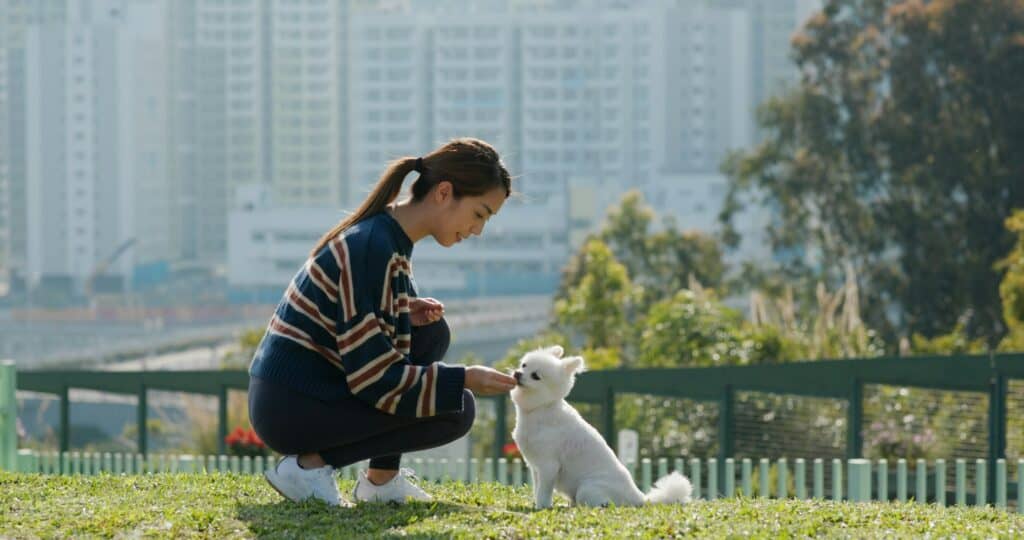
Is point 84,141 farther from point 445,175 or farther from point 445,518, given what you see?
point 445,518

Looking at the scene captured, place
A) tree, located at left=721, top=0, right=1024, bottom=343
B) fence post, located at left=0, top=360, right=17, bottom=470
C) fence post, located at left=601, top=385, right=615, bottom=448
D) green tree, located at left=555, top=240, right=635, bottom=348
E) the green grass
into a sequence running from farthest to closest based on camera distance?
tree, located at left=721, top=0, right=1024, bottom=343 < green tree, located at left=555, top=240, right=635, bottom=348 < fence post, located at left=601, top=385, right=615, bottom=448 < fence post, located at left=0, top=360, right=17, bottom=470 < the green grass

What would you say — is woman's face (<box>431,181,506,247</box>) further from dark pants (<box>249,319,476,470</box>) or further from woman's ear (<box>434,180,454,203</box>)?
dark pants (<box>249,319,476,470</box>)

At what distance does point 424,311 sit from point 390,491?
0.56 m

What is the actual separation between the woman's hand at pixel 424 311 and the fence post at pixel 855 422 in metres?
4.70

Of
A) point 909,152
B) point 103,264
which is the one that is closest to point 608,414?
point 909,152

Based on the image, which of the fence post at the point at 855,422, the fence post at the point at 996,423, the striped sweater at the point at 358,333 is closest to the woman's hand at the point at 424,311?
the striped sweater at the point at 358,333

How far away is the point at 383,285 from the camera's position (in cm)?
470

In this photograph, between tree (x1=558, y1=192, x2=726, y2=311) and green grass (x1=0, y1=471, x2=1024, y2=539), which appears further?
tree (x1=558, y1=192, x2=726, y2=311)

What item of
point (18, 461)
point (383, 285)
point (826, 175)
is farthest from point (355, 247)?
point (826, 175)

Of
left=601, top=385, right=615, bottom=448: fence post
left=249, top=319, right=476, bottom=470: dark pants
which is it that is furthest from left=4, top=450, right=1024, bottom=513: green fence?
left=249, top=319, right=476, bottom=470: dark pants

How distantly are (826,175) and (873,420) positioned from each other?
85.2 feet

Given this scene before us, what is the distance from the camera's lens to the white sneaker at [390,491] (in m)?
5.06

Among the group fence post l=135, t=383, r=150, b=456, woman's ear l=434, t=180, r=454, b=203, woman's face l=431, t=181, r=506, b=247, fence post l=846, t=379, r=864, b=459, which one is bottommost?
fence post l=135, t=383, r=150, b=456

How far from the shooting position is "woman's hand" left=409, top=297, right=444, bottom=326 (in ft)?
16.4
